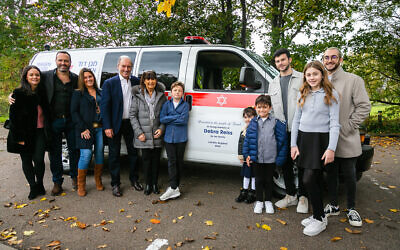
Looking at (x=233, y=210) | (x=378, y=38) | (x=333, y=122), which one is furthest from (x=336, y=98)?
(x=378, y=38)

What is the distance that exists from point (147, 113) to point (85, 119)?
38.2 inches

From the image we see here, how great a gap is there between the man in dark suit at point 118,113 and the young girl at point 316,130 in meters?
2.57

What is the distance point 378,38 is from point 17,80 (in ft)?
67.0

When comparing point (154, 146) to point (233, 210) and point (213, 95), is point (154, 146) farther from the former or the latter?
point (233, 210)

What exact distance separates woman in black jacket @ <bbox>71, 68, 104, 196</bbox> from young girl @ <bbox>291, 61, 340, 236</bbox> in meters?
2.98

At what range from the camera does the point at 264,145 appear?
3461 millimetres

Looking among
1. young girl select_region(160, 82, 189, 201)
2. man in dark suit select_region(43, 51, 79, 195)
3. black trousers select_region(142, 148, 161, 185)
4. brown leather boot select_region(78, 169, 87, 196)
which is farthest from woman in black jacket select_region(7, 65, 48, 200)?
young girl select_region(160, 82, 189, 201)

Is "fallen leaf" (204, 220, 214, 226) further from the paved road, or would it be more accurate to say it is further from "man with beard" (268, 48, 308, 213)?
"man with beard" (268, 48, 308, 213)

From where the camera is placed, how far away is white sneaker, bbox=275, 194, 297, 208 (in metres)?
3.74

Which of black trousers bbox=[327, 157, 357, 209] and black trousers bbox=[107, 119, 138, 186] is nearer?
black trousers bbox=[327, 157, 357, 209]

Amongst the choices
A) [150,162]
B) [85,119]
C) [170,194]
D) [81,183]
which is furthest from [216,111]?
[81,183]

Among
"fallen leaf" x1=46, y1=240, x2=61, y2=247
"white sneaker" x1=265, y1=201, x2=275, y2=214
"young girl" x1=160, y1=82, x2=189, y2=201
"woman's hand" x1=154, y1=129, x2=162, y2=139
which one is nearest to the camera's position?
"fallen leaf" x1=46, y1=240, x2=61, y2=247

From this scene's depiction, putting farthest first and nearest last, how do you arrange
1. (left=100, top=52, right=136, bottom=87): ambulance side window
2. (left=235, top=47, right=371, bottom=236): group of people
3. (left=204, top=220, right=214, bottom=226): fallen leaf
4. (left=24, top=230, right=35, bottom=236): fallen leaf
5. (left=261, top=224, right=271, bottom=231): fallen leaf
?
(left=100, top=52, right=136, bottom=87): ambulance side window → (left=204, top=220, right=214, bottom=226): fallen leaf → (left=261, top=224, right=271, bottom=231): fallen leaf → (left=24, top=230, right=35, bottom=236): fallen leaf → (left=235, top=47, right=371, bottom=236): group of people

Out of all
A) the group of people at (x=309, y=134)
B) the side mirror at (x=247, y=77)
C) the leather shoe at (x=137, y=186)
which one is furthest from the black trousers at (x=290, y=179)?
the leather shoe at (x=137, y=186)
